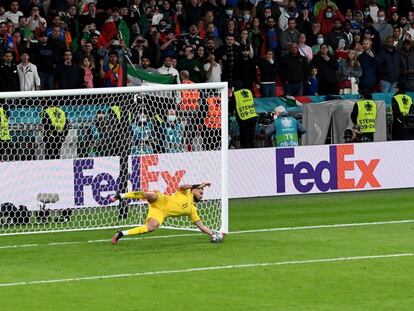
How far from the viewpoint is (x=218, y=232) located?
21156 millimetres

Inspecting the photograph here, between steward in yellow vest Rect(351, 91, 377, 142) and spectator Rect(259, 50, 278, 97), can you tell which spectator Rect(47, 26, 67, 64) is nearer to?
spectator Rect(259, 50, 278, 97)

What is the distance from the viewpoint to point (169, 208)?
20.6 meters

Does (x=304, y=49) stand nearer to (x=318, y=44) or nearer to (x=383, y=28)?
(x=318, y=44)

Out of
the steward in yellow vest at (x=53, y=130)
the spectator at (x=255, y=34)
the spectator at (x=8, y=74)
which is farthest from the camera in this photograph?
the spectator at (x=255, y=34)

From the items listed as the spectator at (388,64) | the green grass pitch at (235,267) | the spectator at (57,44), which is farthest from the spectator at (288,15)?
the green grass pitch at (235,267)

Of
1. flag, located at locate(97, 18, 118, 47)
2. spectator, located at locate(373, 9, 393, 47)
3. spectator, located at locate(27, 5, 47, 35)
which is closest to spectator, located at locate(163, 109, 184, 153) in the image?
spectator, located at locate(27, 5, 47, 35)

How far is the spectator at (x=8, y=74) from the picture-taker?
95.2ft

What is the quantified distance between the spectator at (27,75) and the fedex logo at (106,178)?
239 inches

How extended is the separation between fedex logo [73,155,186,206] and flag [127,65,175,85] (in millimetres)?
6879

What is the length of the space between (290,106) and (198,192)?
12.6 metres

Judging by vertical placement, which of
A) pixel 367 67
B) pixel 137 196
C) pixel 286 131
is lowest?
pixel 137 196

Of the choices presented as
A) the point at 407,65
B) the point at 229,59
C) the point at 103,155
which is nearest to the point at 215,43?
the point at 229,59

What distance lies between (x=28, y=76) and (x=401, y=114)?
29.9 feet

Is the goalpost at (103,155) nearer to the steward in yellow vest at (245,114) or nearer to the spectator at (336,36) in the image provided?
the steward in yellow vest at (245,114)
